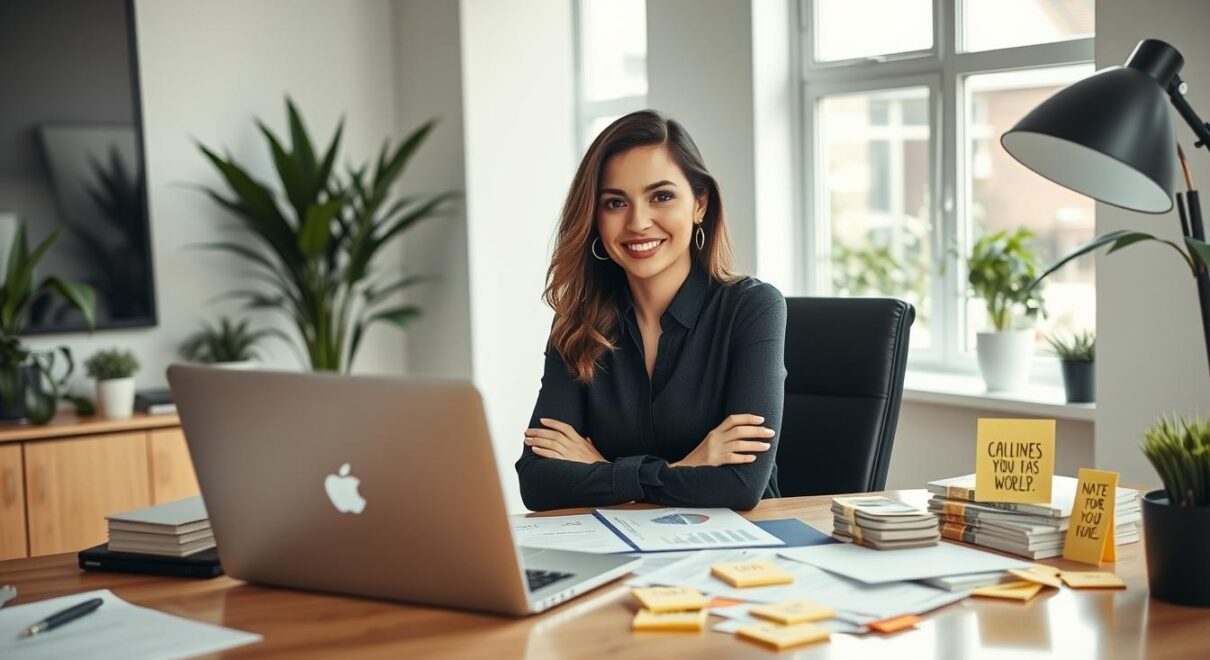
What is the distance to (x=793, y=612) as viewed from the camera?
1313 millimetres

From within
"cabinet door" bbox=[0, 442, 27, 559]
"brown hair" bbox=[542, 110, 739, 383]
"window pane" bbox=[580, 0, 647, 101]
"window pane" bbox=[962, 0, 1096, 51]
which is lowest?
"cabinet door" bbox=[0, 442, 27, 559]

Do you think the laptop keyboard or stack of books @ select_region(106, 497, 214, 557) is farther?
stack of books @ select_region(106, 497, 214, 557)

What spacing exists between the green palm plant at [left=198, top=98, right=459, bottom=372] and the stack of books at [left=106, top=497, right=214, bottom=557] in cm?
254

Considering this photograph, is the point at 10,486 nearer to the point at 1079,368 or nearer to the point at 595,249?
the point at 595,249

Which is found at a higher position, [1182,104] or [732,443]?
[1182,104]

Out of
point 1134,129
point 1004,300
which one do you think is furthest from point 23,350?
point 1134,129

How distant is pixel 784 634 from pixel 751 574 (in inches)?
7.8

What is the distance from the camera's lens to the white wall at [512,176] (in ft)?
14.9

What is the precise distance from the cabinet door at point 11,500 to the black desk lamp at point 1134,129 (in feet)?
10.5

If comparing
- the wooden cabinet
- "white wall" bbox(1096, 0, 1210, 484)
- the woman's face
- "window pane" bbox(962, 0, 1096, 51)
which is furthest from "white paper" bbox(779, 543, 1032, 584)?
the wooden cabinet

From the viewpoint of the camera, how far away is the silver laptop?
4.21ft

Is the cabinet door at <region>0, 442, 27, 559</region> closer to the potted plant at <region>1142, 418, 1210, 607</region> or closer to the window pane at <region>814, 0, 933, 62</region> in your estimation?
the window pane at <region>814, 0, 933, 62</region>

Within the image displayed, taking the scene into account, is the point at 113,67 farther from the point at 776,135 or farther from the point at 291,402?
the point at 291,402

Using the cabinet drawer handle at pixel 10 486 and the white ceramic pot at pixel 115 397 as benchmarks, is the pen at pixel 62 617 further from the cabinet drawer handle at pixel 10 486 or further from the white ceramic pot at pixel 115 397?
the white ceramic pot at pixel 115 397
